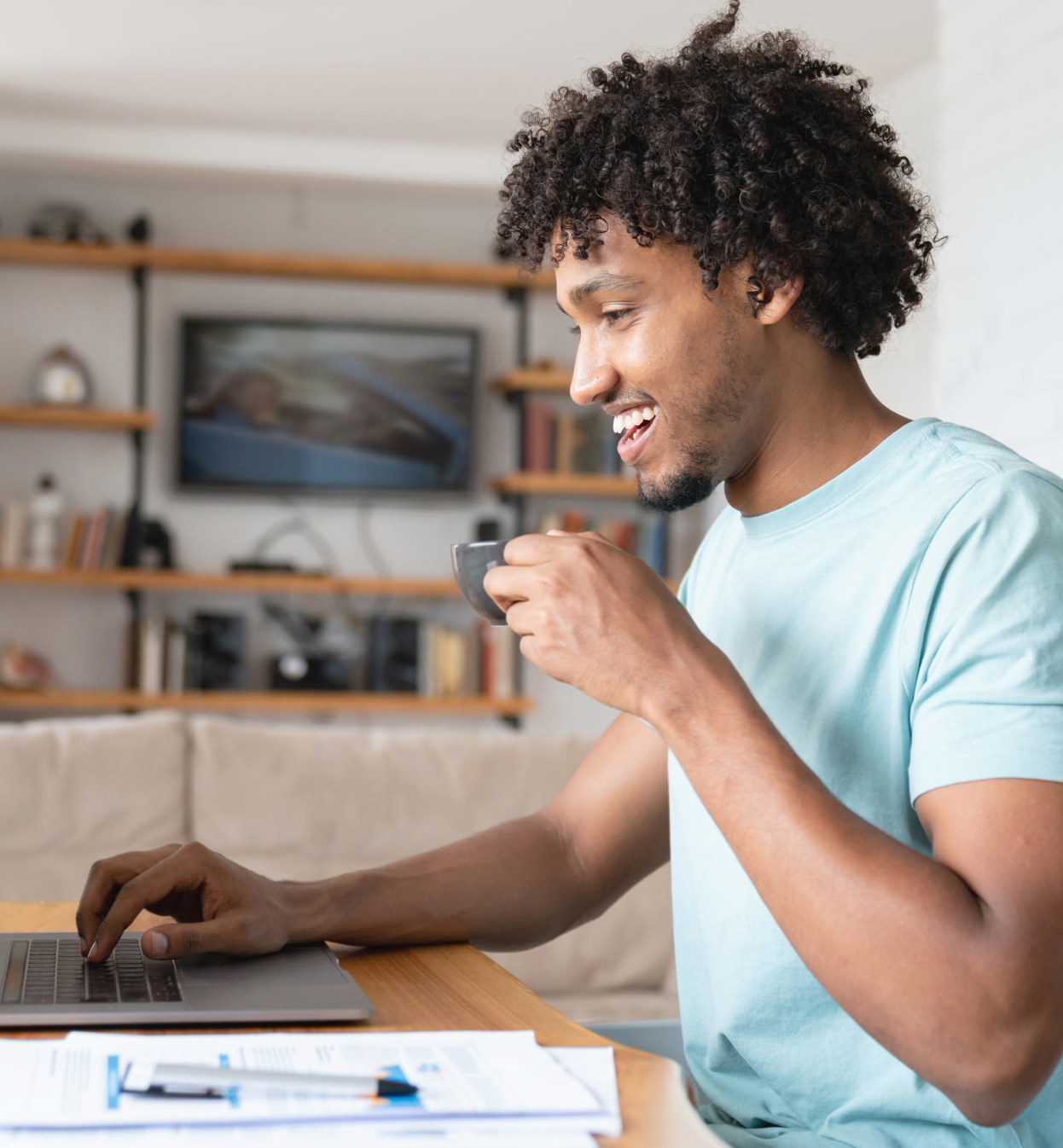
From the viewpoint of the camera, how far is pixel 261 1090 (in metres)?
0.68

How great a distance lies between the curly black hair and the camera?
1.12 metres

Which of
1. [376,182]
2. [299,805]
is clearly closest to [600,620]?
[299,805]

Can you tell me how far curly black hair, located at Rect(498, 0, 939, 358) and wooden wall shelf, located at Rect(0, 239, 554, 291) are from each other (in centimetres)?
369

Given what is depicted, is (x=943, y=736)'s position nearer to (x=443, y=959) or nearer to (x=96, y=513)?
(x=443, y=959)

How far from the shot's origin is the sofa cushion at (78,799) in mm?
2387

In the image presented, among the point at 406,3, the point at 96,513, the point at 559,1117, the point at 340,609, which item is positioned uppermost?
the point at 406,3

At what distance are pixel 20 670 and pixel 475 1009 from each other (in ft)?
14.1

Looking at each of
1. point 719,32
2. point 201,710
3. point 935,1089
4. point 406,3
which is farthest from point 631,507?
point 935,1089

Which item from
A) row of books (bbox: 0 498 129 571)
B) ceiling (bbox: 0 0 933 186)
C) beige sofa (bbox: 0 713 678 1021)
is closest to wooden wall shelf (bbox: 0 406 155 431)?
row of books (bbox: 0 498 129 571)

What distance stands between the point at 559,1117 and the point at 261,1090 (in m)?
0.15

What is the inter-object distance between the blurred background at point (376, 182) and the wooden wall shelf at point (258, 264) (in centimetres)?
9

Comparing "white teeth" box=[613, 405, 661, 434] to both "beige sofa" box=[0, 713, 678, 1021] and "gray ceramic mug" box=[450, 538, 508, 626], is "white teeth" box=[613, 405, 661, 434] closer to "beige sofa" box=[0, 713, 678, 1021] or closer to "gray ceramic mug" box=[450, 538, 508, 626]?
"gray ceramic mug" box=[450, 538, 508, 626]

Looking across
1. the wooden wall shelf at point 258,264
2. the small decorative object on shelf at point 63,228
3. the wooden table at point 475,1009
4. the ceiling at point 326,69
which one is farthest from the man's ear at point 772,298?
the small decorative object on shelf at point 63,228

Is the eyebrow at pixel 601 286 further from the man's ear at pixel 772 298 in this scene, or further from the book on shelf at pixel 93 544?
the book on shelf at pixel 93 544
